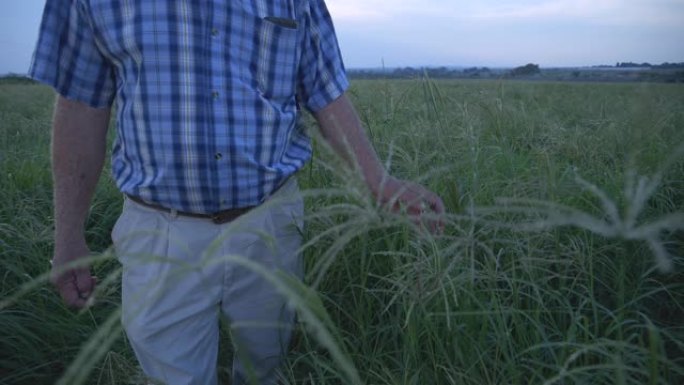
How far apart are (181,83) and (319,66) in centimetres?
55

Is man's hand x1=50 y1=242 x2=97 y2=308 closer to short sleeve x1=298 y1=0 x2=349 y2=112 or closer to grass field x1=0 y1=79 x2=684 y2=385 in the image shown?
grass field x1=0 y1=79 x2=684 y2=385

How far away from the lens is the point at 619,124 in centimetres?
306

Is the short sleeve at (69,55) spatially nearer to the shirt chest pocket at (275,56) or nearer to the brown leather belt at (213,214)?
the brown leather belt at (213,214)

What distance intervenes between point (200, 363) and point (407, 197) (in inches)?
33.7

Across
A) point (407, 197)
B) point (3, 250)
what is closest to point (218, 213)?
point (407, 197)

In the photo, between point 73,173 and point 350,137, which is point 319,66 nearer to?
point 350,137

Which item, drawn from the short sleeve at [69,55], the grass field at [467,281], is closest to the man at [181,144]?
the short sleeve at [69,55]

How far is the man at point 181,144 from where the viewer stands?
1370 millimetres

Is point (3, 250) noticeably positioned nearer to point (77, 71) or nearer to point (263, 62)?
point (77, 71)

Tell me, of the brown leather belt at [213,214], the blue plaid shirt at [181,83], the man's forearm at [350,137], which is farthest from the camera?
the man's forearm at [350,137]

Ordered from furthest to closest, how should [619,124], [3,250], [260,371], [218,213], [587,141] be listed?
[619,124]
[587,141]
[3,250]
[260,371]
[218,213]

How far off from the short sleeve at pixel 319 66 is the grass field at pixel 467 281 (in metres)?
0.21

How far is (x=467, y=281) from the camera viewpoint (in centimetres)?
128

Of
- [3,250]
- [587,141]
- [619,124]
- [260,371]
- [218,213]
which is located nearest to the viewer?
[218,213]
